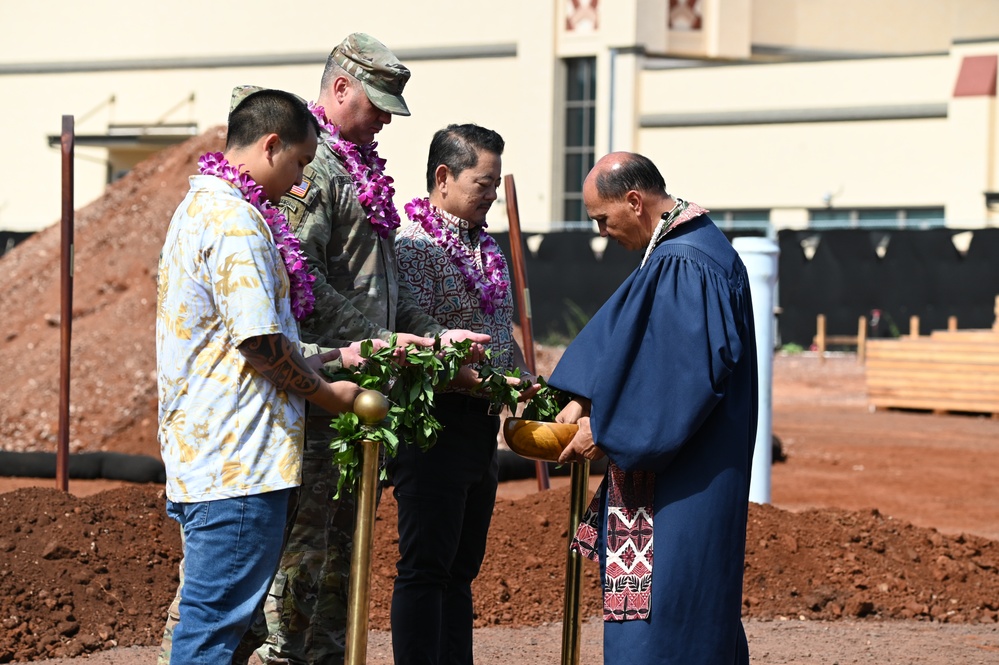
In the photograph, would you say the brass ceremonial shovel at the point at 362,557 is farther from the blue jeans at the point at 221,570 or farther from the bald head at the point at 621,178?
the bald head at the point at 621,178

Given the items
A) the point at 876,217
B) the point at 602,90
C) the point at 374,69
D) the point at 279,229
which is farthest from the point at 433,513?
the point at 602,90

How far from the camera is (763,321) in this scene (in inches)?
338

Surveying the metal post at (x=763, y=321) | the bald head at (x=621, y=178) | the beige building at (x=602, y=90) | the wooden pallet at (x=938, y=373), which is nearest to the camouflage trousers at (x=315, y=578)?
the bald head at (x=621, y=178)

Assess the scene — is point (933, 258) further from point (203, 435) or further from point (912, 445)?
point (203, 435)

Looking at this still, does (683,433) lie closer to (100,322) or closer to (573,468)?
(573,468)

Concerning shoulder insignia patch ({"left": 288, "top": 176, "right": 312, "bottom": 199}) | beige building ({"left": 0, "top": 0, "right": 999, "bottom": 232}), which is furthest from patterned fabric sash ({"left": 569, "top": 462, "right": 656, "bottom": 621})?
beige building ({"left": 0, "top": 0, "right": 999, "bottom": 232})

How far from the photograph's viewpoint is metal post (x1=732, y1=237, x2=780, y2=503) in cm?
846

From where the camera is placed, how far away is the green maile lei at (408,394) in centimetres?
403

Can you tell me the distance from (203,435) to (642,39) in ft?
102

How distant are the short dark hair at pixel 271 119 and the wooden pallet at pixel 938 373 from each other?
1563 centimetres

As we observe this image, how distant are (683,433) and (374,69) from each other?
151 centimetres

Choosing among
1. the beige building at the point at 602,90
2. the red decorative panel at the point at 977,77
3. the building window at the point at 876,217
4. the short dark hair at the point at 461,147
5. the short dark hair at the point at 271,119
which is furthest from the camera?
the beige building at the point at 602,90

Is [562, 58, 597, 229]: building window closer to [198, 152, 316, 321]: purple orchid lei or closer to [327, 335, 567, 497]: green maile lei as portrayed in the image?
[327, 335, 567, 497]: green maile lei

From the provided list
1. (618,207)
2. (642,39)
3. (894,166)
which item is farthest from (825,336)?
(618,207)
